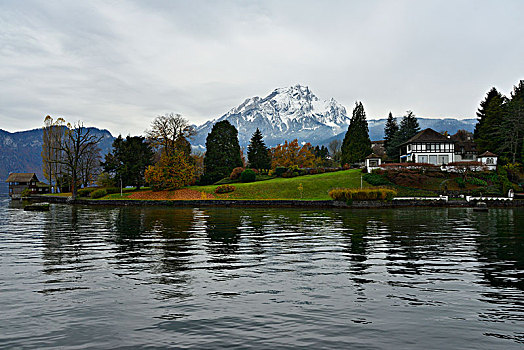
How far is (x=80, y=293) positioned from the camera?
11383mm

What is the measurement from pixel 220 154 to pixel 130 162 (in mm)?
20869

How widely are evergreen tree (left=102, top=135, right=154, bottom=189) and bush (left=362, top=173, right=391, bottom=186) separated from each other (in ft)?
157

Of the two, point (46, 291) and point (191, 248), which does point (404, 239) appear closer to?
point (191, 248)

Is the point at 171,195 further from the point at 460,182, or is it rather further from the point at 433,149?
the point at 433,149

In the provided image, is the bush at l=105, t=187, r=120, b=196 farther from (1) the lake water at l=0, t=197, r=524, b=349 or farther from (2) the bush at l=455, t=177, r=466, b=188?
(2) the bush at l=455, t=177, r=466, b=188

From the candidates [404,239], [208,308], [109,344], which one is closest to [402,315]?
[208,308]

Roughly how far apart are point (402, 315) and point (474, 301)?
2723mm

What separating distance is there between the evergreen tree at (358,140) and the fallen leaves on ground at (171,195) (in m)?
46.7

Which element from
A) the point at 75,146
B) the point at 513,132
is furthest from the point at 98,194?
the point at 513,132

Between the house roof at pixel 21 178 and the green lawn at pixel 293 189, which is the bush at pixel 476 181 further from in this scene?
the house roof at pixel 21 178

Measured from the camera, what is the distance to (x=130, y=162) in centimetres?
8319

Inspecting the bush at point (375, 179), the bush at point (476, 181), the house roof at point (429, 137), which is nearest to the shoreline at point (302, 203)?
the bush at point (476, 181)

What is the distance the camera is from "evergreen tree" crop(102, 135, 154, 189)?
8138 cm

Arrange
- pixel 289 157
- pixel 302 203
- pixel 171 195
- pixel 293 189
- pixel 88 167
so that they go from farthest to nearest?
pixel 289 157 < pixel 88 167 < pixel 293 189 < pixel 171 195 < pixel 302 203
